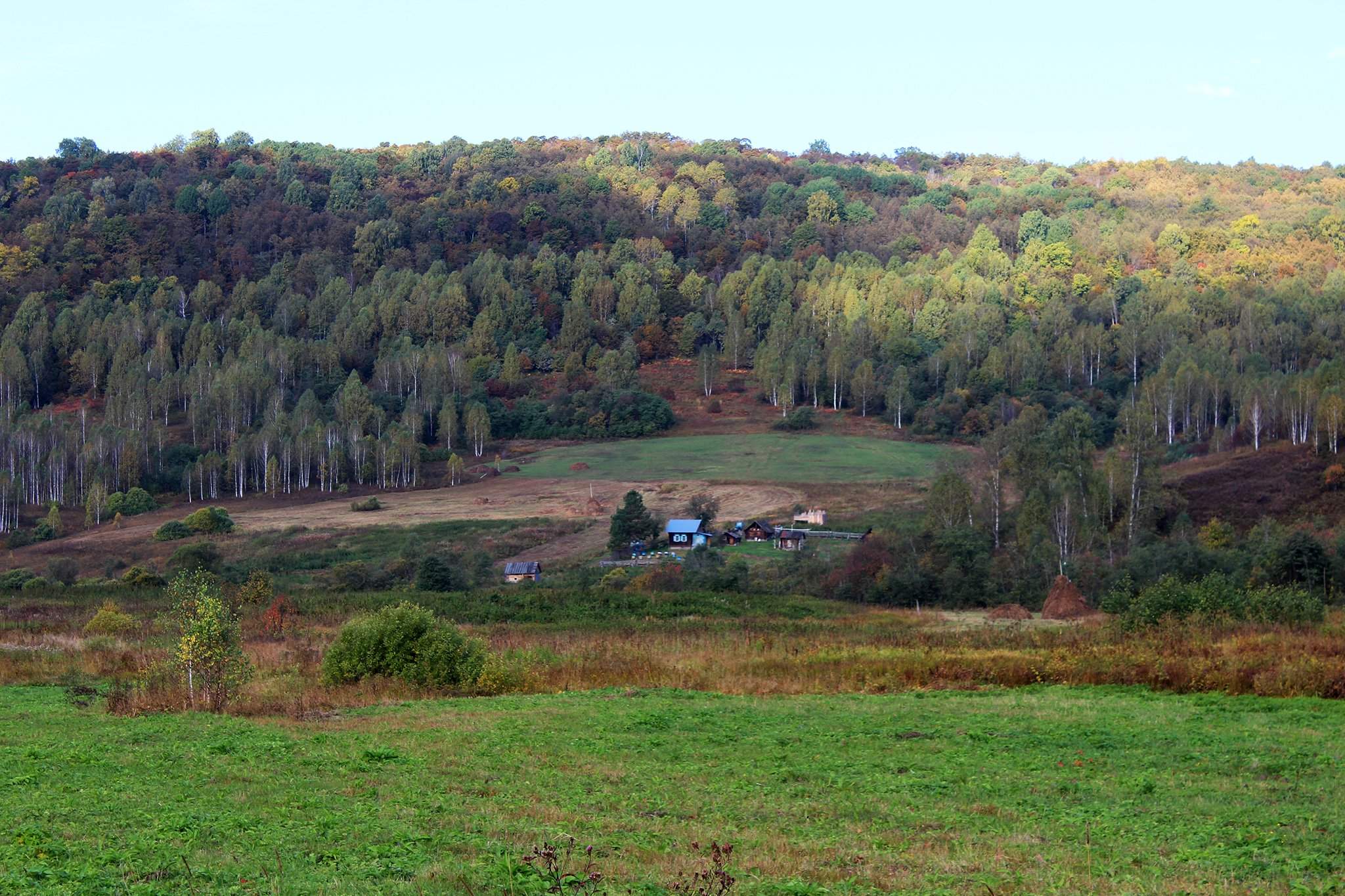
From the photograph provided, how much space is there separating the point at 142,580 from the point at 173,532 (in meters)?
25.3

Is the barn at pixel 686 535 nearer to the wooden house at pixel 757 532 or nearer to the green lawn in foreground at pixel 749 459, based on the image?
the wooden house at pixel 757 532

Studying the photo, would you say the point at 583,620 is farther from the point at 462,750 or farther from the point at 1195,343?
the point at 1195,343

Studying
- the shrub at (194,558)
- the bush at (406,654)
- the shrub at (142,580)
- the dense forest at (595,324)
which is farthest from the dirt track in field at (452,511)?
the bush at (406,654)

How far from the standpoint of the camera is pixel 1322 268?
15238 cm

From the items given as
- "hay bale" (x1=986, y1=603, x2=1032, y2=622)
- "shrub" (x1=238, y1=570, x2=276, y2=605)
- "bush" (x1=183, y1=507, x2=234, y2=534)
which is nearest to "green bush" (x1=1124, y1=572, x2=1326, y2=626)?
"hay bale" (x1=986, y1=603, x2=1032, y2=622)

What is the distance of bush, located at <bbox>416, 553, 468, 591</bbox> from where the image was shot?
200 feet

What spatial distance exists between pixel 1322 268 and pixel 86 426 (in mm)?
143256

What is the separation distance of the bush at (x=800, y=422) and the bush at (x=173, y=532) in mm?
56679

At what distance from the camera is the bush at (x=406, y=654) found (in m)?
26.5

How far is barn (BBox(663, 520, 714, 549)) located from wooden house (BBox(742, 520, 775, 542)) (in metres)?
3.14

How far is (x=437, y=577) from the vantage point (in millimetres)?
61281

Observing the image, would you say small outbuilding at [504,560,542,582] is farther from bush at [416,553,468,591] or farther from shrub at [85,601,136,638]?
shrub at [85,601,136,638]

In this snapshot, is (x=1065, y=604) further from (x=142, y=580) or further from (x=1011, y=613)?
(x=142, y=580)

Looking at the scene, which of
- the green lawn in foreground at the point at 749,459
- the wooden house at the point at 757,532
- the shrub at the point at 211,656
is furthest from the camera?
the green lawn in foreground at the point at 749,459
